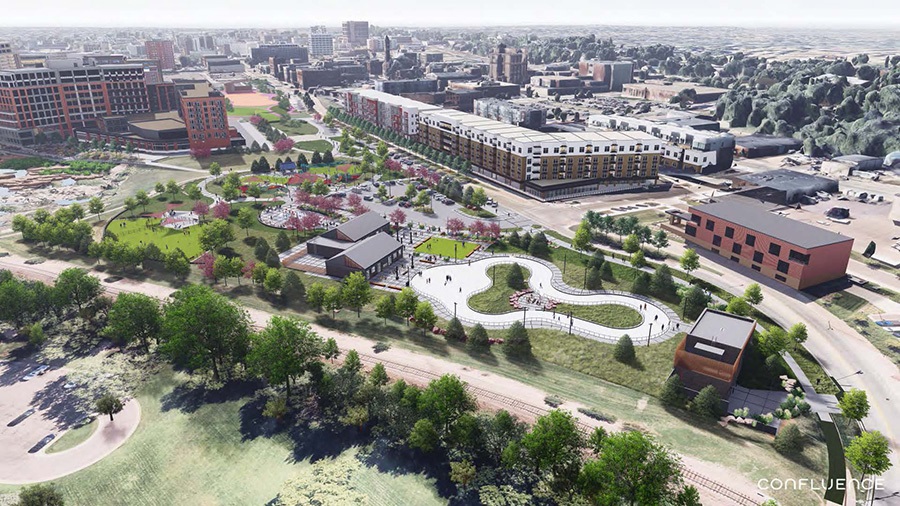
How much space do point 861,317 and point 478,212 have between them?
79685mm

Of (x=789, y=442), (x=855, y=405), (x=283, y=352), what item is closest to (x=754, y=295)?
(x=855, y=405)

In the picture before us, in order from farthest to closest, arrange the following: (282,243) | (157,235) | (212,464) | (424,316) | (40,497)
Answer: (157,235)
(282,243)
(424,316)
(212,464)
(40,497)

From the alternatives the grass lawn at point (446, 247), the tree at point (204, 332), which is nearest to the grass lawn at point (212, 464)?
the tree at point (204, 332)

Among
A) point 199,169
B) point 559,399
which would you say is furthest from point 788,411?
point 199,169

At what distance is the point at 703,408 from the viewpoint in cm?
6519

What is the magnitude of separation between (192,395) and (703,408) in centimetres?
6503

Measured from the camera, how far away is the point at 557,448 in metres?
54.9

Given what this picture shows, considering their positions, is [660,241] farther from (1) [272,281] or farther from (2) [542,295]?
(1) [272,281]

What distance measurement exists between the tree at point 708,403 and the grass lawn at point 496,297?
1280 inches

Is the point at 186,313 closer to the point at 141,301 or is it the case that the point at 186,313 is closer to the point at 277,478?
the point at 141,301

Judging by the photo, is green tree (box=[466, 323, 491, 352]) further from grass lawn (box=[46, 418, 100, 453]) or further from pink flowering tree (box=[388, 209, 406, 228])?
pink flowering tree (box=[388, 209, 406, 228])

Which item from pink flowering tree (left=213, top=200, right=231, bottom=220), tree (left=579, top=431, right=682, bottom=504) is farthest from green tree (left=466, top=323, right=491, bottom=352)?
pink flowering tree (left=213, top=200, right=231, bottom=220)

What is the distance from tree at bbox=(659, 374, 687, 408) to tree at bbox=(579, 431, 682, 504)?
1681 centimetres

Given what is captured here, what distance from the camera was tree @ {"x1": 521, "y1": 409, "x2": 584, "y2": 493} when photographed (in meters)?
54.9
